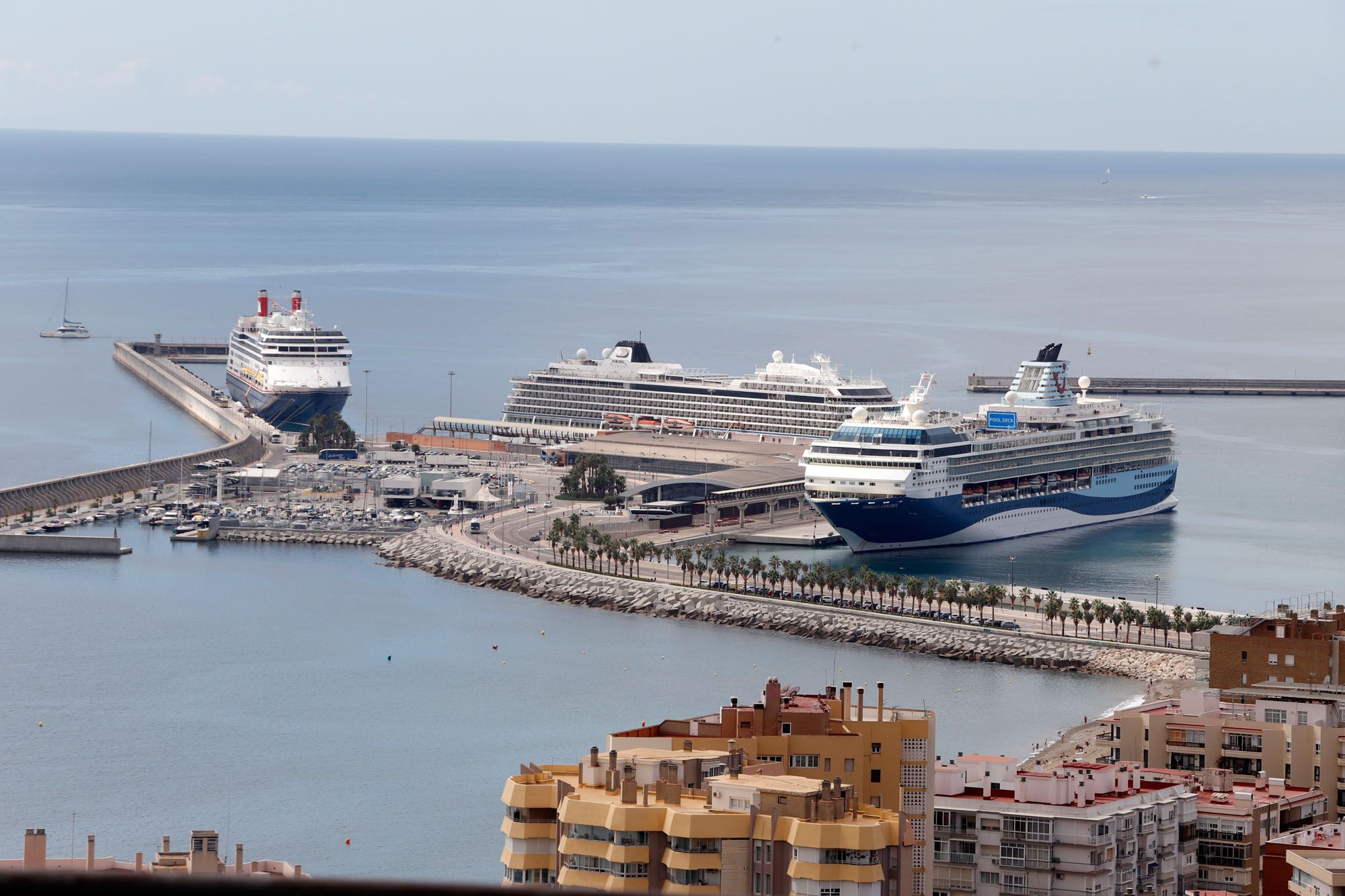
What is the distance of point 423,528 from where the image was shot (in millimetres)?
44625

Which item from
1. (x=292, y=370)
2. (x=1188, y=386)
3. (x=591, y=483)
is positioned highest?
(x=1188, y=386)

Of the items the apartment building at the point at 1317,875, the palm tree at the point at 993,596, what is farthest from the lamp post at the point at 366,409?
the apartment building at the point at 1317,875

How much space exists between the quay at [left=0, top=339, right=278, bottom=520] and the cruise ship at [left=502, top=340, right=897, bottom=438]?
288 inches

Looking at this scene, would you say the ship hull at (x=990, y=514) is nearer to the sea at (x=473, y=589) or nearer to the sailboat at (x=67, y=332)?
the sea at (x=473, y=589)

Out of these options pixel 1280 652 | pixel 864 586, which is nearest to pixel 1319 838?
pixel 1280 652

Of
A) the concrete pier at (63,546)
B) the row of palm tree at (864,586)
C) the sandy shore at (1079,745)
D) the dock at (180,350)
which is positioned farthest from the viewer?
the dock at (180,350)

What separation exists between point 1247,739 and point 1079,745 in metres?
4.30

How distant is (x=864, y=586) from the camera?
3712 cm

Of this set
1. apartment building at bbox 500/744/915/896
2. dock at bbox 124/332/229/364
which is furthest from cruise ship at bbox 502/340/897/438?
apartment building at bbox 500/744/915/896

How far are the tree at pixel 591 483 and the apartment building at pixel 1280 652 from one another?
25054 mm

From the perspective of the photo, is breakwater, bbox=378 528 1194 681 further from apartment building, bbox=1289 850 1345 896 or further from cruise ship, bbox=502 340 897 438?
apartment building, bbox=1289 850 1345 896

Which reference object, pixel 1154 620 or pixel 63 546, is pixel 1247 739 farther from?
pixel 63 546

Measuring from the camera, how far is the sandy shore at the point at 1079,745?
22203mm

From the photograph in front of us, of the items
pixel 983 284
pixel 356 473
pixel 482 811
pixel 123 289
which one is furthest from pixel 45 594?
pixel 983 284
